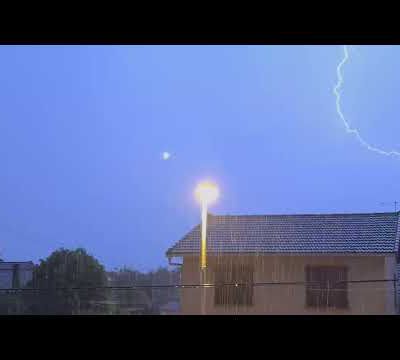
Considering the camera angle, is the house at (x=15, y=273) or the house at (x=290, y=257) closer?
the house at (x=15, y=273)

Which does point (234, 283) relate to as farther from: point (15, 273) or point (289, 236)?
point (15, 273)

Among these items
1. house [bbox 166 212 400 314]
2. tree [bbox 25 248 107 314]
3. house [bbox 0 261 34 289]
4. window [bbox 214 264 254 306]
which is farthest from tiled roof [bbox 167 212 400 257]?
house [bbox 0 261 34 289]

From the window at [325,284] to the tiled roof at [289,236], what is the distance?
206mm

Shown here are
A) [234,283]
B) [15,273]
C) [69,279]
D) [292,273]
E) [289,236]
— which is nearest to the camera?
[15,273]

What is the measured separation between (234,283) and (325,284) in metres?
0.98

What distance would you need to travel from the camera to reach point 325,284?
5.41 meters

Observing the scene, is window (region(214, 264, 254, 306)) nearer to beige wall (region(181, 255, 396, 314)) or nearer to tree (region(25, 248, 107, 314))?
beige wall (region(181, 255, 396, 314))

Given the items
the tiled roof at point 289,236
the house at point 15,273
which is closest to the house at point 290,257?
the tiled roof at point 289,236

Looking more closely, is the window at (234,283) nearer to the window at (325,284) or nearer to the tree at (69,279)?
the window at (325,284)

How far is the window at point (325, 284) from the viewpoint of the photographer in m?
4.84

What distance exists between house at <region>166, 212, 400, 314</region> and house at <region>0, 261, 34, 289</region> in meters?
1.69

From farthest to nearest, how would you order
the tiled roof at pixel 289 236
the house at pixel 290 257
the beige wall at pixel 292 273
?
1. the tiled roof at pixel 289 236
2. the house at pixel 290 257
3. the beige wall at pixel 292 273

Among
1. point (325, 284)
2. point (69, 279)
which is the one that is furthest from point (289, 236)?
point (69, 279)
